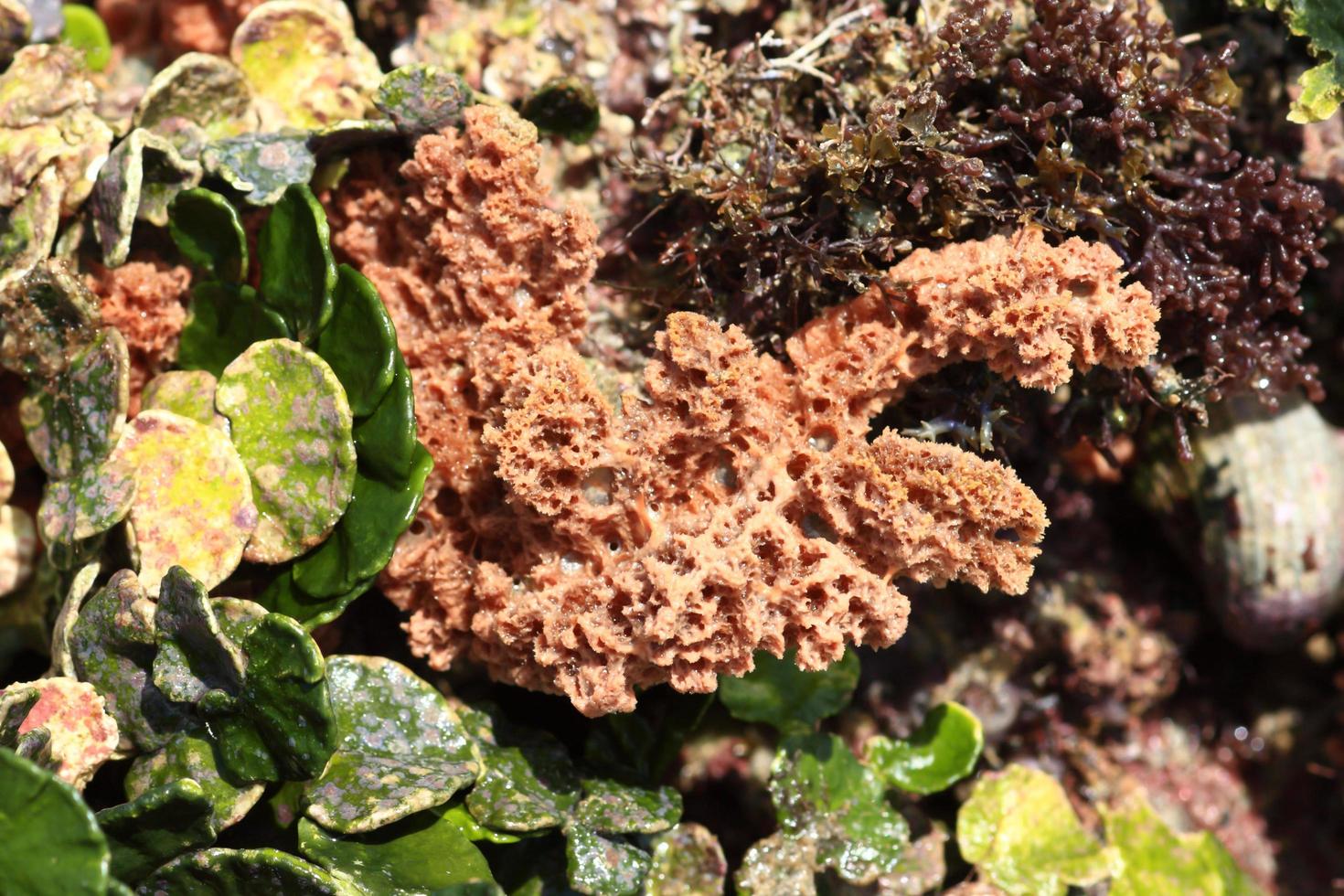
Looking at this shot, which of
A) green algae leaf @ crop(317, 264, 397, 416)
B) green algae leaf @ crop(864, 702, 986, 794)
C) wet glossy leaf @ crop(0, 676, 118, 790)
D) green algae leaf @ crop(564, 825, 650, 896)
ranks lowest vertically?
green algae leaf @ crop(864, 702, 986, 794)

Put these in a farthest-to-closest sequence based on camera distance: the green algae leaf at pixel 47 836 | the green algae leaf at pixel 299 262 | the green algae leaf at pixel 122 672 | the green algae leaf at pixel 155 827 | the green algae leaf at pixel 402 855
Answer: the green algae leaf at pixel 299 262, the green algae leaf at pixel 122 672, the green algae leaf at pixel 402 855, the green algae leaf at pixel 155 827, the green algae leaf at pixel 47 836

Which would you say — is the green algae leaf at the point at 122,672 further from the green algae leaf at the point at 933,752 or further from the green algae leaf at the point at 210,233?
the green algae leaf at the point at 933,752

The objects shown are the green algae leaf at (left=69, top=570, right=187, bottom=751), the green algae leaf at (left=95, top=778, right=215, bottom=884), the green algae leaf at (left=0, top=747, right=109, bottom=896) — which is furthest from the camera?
the green algae leaf at (left=69, top=570, right=187, bottom=751)

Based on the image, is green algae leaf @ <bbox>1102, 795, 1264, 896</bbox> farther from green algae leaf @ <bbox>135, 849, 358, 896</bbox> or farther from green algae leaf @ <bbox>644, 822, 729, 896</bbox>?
green algae leaf @ <bbox>135, 849, 358, 896</bbox>

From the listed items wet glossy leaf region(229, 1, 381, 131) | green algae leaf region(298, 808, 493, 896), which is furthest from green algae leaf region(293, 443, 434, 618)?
wet glossy leaf region(229, 1, 381, 131)

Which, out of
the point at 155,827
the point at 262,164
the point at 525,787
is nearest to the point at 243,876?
the point at 155,827

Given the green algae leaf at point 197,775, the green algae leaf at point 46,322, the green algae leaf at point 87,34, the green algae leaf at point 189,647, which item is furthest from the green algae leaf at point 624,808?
the green algae leaf at point 87,34
